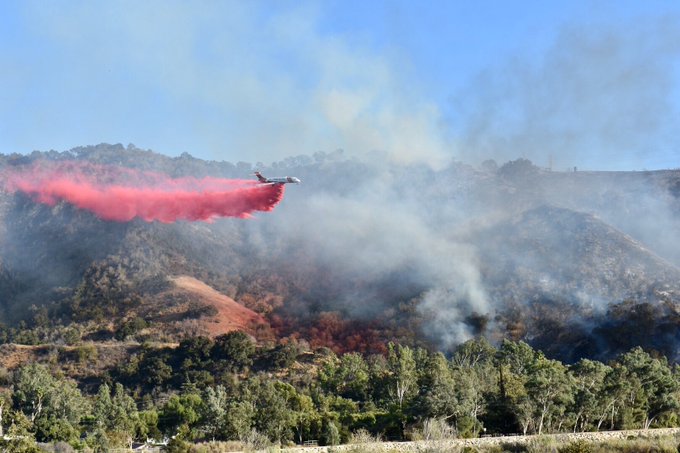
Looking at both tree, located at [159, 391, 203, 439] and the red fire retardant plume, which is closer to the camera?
tree, located at [159, 391, 203, 439]

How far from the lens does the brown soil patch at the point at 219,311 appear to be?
119188 millimetres

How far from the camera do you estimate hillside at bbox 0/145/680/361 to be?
116688 mm

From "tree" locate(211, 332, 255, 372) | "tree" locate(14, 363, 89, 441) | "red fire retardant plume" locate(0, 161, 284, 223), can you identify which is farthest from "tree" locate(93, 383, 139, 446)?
"tree" locate(211, 332, 255, 372)

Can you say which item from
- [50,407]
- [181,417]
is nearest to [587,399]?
[181,417]

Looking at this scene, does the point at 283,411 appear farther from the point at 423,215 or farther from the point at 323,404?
the point at 423,215

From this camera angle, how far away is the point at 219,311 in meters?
125

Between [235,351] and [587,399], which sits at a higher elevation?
[587,399]

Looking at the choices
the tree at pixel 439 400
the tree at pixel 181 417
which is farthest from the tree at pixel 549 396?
the tree at pixel 181 417

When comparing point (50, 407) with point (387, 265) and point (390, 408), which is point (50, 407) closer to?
point (390, 408)

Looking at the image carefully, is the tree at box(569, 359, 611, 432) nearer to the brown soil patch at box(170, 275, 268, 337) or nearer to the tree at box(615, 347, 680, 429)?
the tree at box(615, 347, 680, 429)

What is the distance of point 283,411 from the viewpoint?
5941 centimetres

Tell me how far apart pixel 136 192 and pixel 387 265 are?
48423 millimetres

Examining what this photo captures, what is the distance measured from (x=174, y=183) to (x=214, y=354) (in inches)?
2561

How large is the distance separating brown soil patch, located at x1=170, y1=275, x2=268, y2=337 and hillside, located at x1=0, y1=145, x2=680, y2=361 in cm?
42
